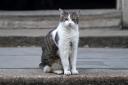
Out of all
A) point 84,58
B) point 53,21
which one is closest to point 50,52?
point 84,58

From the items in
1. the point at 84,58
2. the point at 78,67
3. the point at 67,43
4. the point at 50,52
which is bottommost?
the point at 84,58

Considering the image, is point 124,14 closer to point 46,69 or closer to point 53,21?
point 53,21

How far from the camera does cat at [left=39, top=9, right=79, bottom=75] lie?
571 centimetres

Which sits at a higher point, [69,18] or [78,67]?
[69,18]

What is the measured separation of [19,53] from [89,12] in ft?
7.50

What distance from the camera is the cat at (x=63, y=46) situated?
5715mm

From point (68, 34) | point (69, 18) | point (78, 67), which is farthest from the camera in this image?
point (78, 67)

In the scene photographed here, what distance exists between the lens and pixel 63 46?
230 inches

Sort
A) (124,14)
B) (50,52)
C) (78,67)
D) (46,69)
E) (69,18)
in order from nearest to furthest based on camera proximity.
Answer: (69,18)
(50,52)
(46,69)
(78,67)
(124,14)

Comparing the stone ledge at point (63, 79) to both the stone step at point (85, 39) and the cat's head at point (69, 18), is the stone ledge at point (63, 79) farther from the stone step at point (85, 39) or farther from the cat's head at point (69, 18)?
the stone step at point (85, 39)

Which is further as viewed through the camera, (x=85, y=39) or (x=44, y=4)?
(x=44, y=4)

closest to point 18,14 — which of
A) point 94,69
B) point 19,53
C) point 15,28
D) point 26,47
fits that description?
point 15,28

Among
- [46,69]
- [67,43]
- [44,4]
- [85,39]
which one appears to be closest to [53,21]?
[85,39]

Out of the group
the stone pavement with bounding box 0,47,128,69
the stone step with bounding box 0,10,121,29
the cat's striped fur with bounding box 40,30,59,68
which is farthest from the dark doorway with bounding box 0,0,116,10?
the cat's striped fur with bounding box 40,30,59,68
